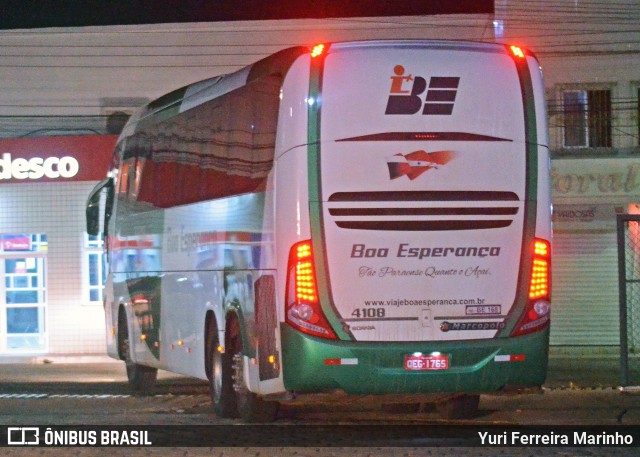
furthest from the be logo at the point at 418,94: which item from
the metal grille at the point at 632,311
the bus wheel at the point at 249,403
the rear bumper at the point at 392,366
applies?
the metal grille at the point at 632,311

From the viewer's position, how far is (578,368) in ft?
83.7

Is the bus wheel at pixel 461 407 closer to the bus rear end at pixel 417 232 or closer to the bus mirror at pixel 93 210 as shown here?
the bus rear end at pixel 417 232

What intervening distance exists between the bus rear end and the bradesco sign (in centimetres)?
1791

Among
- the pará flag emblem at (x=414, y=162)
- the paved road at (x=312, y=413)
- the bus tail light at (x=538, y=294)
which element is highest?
the pará flag emblem at (x=414, y=162)

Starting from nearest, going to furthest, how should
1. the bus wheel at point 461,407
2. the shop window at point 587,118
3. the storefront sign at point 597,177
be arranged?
the bus wheel at point 461,407 < the storefront sign at point 597,177 < the shop window at point 587,118

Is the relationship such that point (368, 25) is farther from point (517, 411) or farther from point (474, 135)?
point (474, 135)

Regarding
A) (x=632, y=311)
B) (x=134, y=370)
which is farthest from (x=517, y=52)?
(x=632, y=311)

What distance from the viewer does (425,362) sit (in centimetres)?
1175

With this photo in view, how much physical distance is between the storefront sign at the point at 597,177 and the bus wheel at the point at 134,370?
12.1 metres

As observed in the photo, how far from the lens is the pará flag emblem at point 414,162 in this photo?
1182 cm

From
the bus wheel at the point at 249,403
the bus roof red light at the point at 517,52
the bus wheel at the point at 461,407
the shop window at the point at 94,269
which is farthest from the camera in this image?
the shop window at the point at 94,269

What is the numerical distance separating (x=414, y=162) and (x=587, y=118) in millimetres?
18201

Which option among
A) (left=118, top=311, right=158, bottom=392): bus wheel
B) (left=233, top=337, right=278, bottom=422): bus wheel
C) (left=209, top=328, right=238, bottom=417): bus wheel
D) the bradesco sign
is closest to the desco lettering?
the bradesco sign

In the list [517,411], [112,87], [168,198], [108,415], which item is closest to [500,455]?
[517,411]
